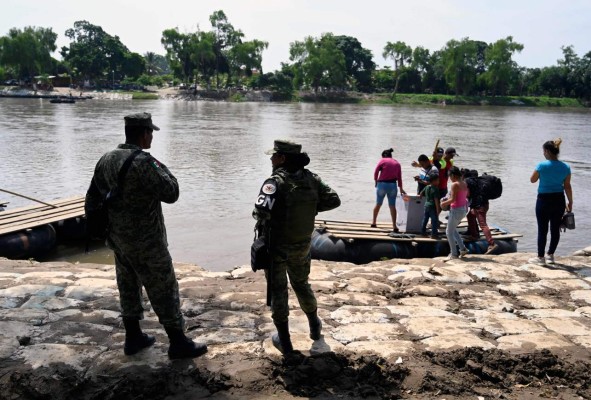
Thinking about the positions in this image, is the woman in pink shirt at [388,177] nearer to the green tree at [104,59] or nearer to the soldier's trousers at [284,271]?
the soldier's trousers at [284,271]

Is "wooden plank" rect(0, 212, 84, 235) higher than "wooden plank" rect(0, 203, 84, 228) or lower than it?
higher

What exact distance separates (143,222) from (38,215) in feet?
27.8

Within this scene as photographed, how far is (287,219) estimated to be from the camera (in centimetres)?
448

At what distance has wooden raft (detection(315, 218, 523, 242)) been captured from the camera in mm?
10266

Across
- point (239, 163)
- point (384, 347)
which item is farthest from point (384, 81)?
point (384, 347)

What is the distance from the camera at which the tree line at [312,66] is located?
4075 inches

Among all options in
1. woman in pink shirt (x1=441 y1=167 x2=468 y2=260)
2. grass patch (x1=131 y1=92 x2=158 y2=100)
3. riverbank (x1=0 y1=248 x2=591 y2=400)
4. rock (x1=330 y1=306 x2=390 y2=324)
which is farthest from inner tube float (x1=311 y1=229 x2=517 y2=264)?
grass patch (x1=131 y1=92 x2=158 y2=100)

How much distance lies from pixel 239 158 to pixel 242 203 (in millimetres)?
9474

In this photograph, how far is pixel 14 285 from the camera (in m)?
6.42

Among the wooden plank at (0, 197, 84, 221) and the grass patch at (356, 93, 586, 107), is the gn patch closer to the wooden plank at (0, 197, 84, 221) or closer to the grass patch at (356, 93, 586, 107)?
the wooden plank at (0, 197, 84, 221)

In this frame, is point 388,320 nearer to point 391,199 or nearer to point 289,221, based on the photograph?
point 289,221

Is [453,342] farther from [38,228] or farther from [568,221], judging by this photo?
[38,228]

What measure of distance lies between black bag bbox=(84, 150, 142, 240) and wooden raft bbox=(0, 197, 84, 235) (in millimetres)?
6969

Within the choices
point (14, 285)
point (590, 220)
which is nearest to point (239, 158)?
point (590, 220)
